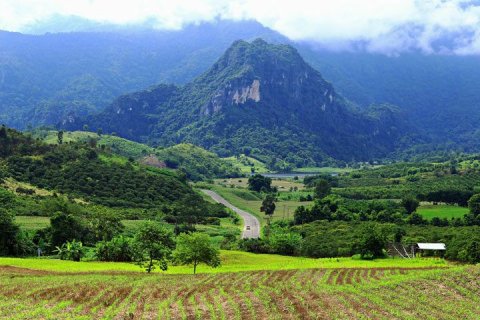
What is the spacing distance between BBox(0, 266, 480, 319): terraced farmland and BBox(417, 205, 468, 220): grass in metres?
109

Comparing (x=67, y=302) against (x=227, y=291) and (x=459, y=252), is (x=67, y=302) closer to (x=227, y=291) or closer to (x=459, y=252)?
(x=227, y=291)

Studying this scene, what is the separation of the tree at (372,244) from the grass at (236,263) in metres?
3.80

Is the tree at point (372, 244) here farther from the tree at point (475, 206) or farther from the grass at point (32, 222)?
the tree at point (475, 206)

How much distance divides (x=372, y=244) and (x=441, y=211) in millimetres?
84922

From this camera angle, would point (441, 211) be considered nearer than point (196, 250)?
No

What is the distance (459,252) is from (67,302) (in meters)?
74.3

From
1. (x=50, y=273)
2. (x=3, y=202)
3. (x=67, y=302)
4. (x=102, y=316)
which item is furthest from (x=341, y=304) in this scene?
(x=3, y=202)

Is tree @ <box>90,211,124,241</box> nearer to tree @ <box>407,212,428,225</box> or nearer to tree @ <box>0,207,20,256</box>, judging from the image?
tree @ <box>0,207,20,256</box>

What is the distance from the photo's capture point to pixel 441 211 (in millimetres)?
182000

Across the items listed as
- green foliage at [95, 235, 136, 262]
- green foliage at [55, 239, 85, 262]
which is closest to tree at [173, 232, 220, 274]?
green foliage at [95, 235, 136, 262]

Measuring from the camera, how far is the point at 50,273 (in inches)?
2857

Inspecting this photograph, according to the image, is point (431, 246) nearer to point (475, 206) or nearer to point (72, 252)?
point (475, 206)

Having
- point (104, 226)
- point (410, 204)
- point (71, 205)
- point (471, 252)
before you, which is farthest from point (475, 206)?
point (71, 205)

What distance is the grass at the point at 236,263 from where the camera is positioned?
3179 inches
